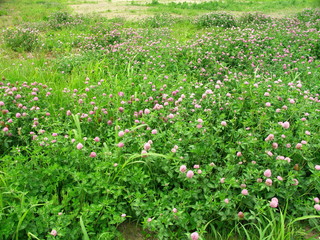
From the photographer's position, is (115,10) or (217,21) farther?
(115,10)

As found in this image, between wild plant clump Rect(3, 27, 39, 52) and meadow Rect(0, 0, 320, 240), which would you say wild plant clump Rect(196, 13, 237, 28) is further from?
wild plant clump Rect(3, 27, 39, 52)

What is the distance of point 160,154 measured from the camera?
236 centimetres

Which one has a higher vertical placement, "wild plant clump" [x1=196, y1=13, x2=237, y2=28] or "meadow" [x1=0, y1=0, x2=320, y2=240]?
"wild plant clump" [x1=196, y1=13, x2=237, y2=28]

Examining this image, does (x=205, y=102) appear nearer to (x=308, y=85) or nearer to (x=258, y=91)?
(x=258, y=91)

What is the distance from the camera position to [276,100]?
10.5 feet

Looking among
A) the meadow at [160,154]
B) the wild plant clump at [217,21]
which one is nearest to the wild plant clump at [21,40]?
the meadow at [160,154]

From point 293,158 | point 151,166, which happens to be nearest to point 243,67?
point 293,158

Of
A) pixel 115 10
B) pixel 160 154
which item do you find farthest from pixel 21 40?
pixel 115 10

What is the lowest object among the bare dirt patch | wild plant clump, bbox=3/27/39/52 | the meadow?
the meadow

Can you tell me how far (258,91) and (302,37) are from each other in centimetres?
402

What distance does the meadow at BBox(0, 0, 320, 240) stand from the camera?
2127 mm

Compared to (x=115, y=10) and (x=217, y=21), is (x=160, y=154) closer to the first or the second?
(x=217, y=21)

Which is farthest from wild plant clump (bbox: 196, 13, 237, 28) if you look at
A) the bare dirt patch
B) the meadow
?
the meadow

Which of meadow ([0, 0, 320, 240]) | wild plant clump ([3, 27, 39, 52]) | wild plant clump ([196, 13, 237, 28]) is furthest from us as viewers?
wild plant clump ([196, 13, 237, 28])
